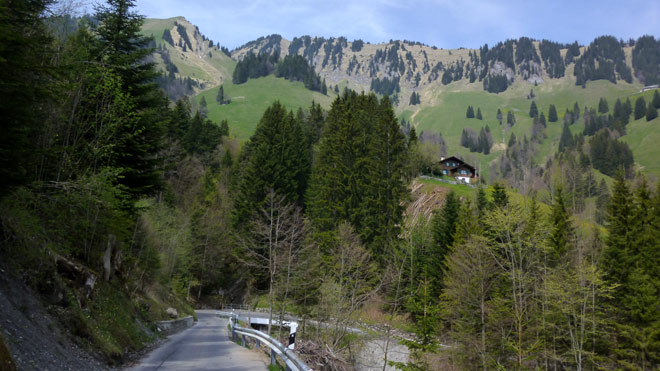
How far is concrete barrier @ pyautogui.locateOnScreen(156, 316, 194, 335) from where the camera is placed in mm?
23031

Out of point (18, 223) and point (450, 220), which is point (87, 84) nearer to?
point (18, 223)

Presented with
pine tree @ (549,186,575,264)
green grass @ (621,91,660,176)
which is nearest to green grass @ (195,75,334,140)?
pine tree @ (549,186,575,264)

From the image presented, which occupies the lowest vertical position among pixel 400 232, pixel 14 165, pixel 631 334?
pixel 631 334

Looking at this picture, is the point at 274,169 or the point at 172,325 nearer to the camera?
the point at 172,325

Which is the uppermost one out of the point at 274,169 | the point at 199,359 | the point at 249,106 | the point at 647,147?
the point at 249,106

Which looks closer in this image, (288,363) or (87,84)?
(288,363)

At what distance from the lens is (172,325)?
25.5m

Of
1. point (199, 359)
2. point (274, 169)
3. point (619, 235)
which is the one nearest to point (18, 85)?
point (199, 359)

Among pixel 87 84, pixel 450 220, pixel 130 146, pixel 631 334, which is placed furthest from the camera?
pixel 450 220

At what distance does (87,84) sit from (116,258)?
26.3ft

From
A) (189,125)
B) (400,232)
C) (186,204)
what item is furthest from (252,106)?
(400,232)

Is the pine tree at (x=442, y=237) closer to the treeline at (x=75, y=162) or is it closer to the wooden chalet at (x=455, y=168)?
the treeline at (x=75, y=162)

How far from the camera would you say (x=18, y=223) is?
10977 mm

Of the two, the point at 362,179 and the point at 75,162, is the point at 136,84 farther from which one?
the point at 362,179
